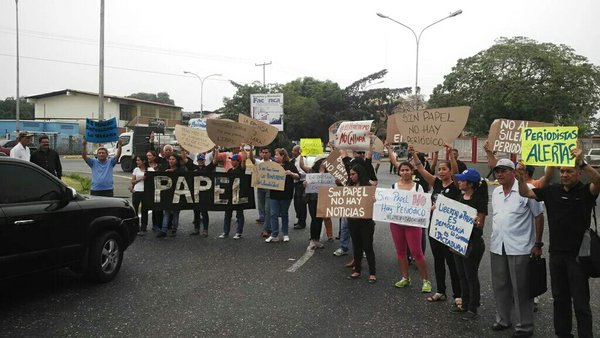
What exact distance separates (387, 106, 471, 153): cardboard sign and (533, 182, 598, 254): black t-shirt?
1.98m

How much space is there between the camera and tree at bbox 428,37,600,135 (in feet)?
104

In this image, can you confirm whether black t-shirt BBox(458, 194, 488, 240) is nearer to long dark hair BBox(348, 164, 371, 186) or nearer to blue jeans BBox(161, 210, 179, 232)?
long dark hair BBox(348, 164, 371, 186)

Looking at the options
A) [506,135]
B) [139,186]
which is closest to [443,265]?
[506,135]

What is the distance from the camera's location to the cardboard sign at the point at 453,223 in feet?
15.7

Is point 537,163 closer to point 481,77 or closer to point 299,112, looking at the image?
point 481,77

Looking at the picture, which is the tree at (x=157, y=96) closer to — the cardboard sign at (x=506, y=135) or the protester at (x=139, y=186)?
the protester at (x=139, y=186)

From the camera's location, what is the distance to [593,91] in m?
32.0

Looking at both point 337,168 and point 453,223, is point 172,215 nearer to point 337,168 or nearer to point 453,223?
point 337,168

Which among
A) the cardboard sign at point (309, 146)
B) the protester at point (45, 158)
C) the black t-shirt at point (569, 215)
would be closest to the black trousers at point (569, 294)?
the black t-shirt at point (569, 215)

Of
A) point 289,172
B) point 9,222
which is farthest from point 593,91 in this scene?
point 9,222

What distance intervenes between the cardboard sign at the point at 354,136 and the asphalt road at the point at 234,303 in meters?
1.92

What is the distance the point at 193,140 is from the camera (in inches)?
383

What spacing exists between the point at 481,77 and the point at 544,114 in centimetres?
517

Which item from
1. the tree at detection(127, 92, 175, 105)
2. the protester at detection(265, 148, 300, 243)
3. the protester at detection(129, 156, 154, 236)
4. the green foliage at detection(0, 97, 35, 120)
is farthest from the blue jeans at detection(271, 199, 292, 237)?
the tree at detection(127, 92, 175, 105)
